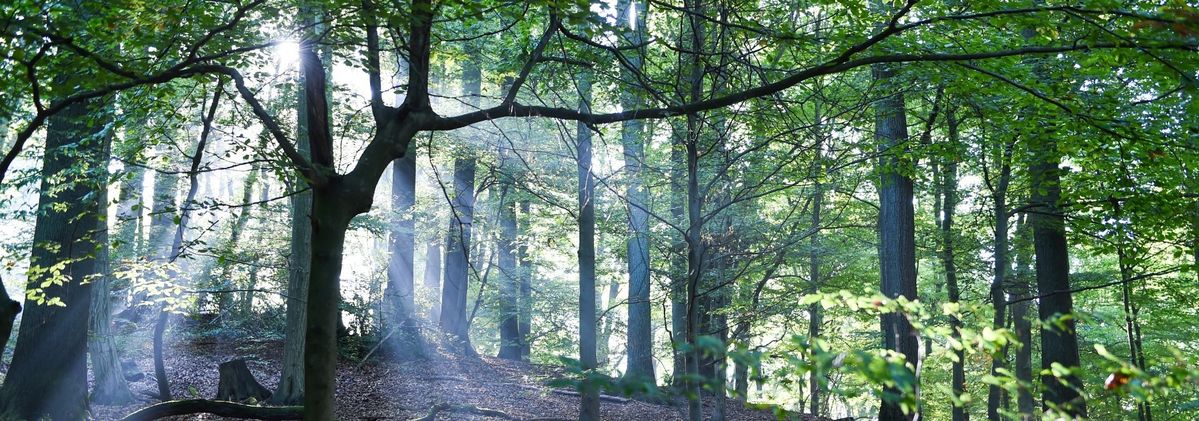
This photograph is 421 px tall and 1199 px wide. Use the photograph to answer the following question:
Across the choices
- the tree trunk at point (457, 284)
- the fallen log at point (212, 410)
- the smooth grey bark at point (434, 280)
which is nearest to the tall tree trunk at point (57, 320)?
the fallen log at point (212, 410)

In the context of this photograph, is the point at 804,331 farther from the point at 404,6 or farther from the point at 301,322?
the point at 404,6

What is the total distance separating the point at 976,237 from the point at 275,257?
12.2 metres

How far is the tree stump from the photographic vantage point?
8953 mm

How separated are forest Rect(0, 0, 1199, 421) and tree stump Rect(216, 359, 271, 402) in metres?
0.05

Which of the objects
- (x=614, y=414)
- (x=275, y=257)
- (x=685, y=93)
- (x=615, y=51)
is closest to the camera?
(x=615, y=51)

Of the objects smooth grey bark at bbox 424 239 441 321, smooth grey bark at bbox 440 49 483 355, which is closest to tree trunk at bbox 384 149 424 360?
smooth grey bark at bbox 440 49 483 355

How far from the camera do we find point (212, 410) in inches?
268

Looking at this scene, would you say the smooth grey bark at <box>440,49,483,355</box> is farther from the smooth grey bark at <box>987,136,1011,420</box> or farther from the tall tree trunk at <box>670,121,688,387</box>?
the smooth grey bark at <box>987,136,1011,420</box>

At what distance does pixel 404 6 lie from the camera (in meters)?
4.46

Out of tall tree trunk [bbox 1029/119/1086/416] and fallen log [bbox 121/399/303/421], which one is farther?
tall tree trunk [bbox 1029/119/1086/416]

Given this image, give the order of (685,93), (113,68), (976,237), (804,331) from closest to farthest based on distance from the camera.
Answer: (113,68) → (685,93) → (976,237) → (804,331)

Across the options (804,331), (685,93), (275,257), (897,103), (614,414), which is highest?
(897,103)

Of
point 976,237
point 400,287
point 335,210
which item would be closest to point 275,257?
point 400,287

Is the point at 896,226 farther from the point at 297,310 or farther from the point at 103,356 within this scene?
the point at 103,356
